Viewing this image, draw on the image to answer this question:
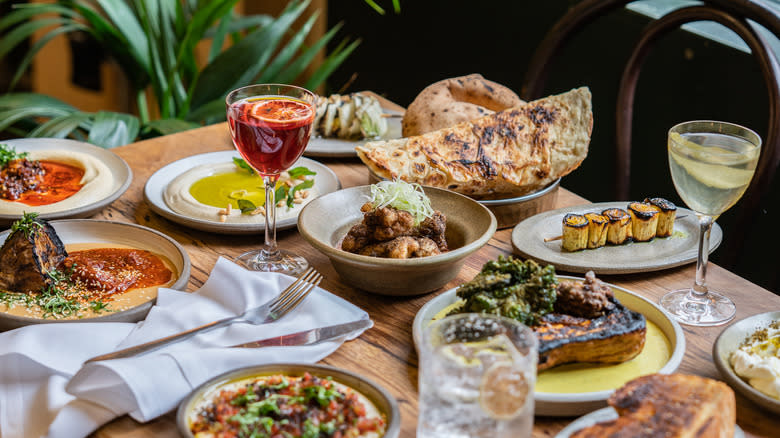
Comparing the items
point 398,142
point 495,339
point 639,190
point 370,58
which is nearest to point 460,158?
point 398,142

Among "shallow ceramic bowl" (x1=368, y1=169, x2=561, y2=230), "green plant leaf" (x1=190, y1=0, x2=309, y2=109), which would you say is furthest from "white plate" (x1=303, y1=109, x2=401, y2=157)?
"green plant leaf" (x1=190, y1=0, x2=309, y2=109)

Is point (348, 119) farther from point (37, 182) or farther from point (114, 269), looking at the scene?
point (114, 269)

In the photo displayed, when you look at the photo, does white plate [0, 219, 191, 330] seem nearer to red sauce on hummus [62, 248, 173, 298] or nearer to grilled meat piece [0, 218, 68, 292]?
red sauce on hummus [62, 248, 173, 298]

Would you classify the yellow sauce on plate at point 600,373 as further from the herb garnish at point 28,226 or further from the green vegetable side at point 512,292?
the herb garnish at point 28,226

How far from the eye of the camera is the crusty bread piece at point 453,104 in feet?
7.73

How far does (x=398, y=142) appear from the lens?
215 cm

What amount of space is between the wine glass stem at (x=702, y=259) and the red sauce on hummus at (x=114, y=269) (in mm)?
1135

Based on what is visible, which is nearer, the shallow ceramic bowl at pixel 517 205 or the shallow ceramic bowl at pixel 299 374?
the shallow ceramic bowl at pixel 299 374

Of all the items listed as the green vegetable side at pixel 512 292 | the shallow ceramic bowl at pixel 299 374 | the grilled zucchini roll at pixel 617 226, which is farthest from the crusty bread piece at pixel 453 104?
the shallow ceramic bowl at pixel 299 374

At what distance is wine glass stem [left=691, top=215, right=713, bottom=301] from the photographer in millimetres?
1641

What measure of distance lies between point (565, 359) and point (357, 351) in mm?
393

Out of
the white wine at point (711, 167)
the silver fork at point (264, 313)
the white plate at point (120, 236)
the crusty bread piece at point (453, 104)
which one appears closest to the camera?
the silver fork at point (264, 313)

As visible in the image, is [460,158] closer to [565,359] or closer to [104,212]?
[565,359]

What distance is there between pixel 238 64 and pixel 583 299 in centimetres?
306
